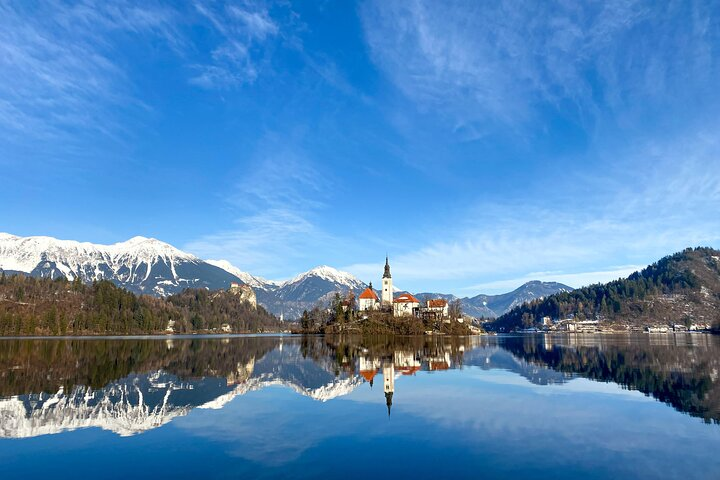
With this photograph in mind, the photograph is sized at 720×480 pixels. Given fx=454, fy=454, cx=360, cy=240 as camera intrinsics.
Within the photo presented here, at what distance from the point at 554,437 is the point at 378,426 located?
29.1 feet

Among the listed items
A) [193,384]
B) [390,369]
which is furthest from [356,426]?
[390,369]

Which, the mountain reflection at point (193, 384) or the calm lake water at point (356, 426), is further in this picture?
the mountain reflection at point (193, 384)

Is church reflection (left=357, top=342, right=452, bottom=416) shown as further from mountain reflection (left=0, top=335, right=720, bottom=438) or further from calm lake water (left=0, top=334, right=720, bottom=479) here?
calm lake water (left=0, top=334, right=720, bottom=479)

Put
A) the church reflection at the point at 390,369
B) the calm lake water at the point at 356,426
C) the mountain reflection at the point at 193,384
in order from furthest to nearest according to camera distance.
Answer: the church reflection at the point at 390,369, the mountain reflection at the point at 193,384, the calm lake water at the point at 356,426

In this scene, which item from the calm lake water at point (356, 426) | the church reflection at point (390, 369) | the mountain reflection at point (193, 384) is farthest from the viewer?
the church reflection at point (390, 369)

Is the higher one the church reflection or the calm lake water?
the calm lake water

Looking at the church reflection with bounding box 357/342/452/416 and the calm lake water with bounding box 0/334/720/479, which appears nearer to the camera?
the calm lake water with bounding box 0/334/720/479

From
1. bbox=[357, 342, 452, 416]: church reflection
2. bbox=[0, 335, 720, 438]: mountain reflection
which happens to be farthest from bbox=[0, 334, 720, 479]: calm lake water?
bbox=[357, 342, 452, 416]: church reflection

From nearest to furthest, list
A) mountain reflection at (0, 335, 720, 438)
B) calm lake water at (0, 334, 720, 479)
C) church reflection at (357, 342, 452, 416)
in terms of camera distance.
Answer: calm lake water at (0, 334, 720, 479) → mountain reflection at (0, 335, 720, 438) → church reflection at (357, 342, 452, 416)

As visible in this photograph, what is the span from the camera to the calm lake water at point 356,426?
17.4 meters

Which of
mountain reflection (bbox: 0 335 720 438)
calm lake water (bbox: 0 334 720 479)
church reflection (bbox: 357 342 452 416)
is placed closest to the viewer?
calm lake water (bbox: 0 334 720 479)

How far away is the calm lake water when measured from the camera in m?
17.4

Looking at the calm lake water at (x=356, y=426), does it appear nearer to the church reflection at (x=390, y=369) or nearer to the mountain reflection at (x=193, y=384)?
the mountain reflection at (x=193, y=384)

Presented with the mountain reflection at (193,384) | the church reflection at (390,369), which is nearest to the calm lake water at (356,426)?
the mountain reflection at (193,384)
